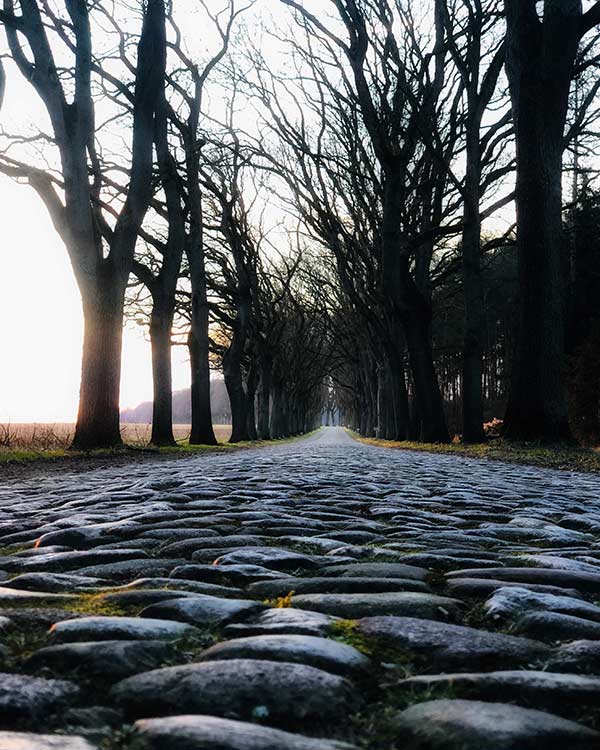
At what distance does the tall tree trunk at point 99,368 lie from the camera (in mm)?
13328

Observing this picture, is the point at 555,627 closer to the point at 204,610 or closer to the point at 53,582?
the point at 204,610

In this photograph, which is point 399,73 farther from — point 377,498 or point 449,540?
point 449,540

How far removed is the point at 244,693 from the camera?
4.62 ft

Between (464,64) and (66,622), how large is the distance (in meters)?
15.9

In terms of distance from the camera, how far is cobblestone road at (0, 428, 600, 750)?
4.24 ft

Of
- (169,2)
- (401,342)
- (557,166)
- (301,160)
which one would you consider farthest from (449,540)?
(401,342)

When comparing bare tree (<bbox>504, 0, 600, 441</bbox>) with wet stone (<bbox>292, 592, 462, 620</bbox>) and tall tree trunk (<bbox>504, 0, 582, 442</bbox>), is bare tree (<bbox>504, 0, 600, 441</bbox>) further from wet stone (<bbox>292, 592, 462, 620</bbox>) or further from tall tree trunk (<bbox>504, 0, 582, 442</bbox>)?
wet stone (<bbox>292, 592, 462, 620</bbox>)

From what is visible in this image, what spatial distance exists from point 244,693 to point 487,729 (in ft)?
1.55

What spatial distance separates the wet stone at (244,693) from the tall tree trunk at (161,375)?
16.5 metres

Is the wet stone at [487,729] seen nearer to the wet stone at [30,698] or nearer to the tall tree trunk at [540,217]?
the wet stone at [30,698]

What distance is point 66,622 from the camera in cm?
197

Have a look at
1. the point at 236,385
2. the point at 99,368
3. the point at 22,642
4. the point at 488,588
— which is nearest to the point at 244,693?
the point at 22,642

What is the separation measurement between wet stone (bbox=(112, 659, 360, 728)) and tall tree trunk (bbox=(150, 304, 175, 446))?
1653 centimetres

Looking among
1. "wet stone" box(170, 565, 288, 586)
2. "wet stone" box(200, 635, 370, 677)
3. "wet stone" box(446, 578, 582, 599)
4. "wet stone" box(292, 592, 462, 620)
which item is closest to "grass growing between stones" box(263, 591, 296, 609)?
"wet stone" box(292, 592, 462, 620)
